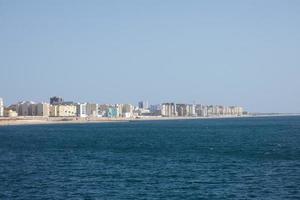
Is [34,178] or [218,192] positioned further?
[34,178]

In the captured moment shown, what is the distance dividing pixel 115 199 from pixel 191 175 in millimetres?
10088

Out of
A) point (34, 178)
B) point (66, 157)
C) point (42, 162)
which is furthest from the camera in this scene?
point (66, 157)

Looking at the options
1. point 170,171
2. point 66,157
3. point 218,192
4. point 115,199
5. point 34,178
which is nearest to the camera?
point 115,199

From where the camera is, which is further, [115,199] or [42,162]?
[42,162]

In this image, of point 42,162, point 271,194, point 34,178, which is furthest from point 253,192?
point 42,162

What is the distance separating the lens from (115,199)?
100ft

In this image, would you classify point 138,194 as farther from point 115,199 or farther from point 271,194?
point 271,194

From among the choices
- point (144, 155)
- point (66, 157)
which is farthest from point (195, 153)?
point (66, 157)

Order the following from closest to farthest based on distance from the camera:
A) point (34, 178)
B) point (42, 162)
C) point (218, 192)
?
1. point (218, 192)
2. point (34, 178)
3. point (42, 162)

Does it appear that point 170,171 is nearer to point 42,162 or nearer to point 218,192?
point 218,192

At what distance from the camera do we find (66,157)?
5388 centimetres

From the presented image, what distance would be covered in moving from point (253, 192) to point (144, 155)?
79.9 ft

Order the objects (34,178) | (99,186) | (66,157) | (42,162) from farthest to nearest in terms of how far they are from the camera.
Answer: (66,157) → (42,162) → (34,178) → (99,186)

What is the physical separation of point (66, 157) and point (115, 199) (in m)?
24.2
